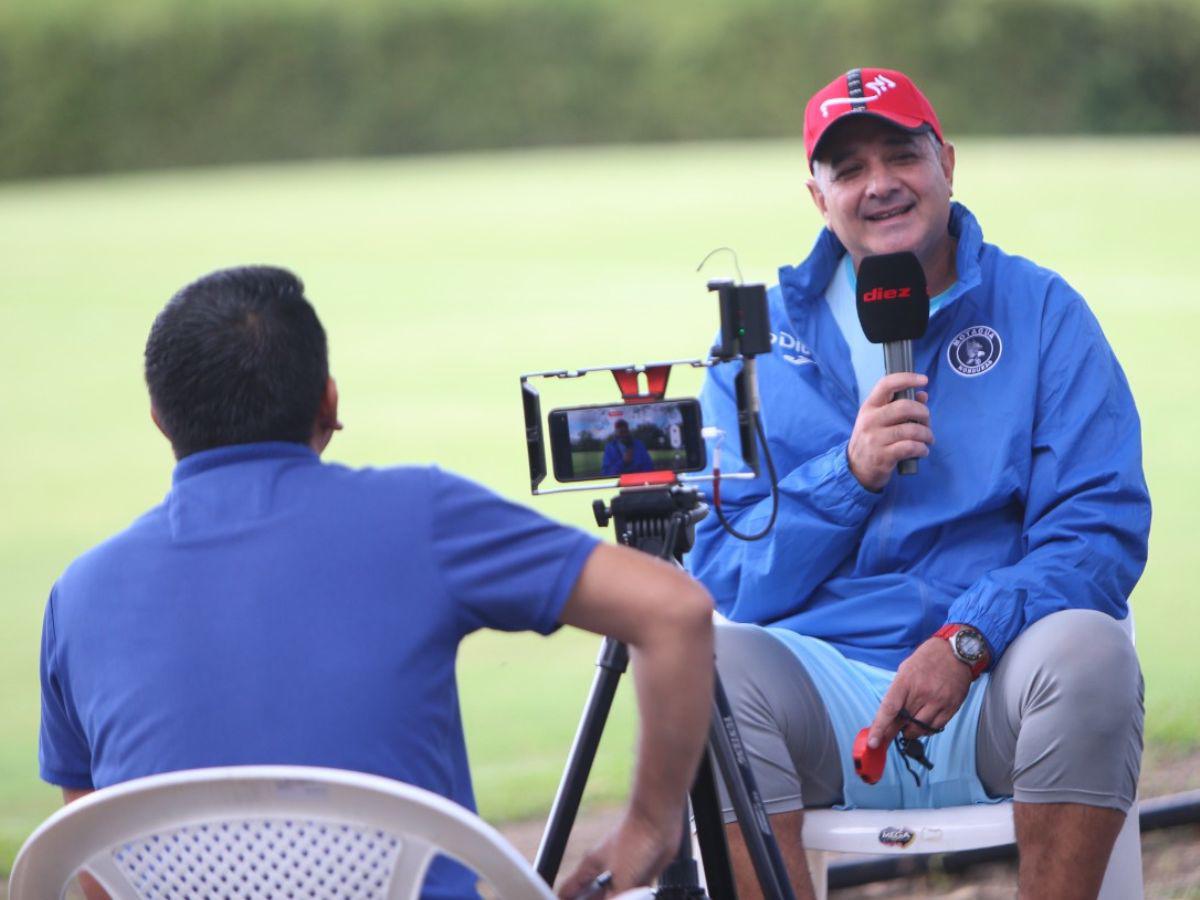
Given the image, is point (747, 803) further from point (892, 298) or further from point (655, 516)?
point (892, 298)

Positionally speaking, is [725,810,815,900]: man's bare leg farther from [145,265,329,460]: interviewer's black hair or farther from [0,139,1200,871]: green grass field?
[0,139,1200,871]: green grass field

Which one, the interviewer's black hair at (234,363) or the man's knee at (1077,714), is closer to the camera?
the interviewer's black hair at (234,363)

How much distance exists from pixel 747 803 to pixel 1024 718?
1.32 feet

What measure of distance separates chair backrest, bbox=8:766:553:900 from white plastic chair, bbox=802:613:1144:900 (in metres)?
0.97

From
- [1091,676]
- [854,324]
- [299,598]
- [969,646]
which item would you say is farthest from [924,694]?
[299,598]

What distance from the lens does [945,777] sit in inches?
92.5

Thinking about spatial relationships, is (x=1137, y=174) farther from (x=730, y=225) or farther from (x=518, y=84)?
(x=518, y=84)

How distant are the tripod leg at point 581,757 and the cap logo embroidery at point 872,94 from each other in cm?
98

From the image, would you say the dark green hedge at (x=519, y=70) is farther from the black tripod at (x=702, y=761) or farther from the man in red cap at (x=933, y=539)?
the black tripod at (x=702, y=761)

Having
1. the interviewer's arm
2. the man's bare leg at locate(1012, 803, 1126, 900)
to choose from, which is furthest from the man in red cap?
the interviewer's arm

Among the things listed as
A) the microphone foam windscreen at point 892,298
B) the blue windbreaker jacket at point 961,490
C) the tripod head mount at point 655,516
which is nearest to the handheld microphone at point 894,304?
the microphone foam windscreen at point 892,298

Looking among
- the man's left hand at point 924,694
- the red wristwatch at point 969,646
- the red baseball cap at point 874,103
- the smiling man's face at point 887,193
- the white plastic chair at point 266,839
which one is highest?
the red baseball cap at point 874,103

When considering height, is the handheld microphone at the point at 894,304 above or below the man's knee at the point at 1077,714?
above

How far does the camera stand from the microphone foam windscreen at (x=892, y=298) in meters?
2.40
